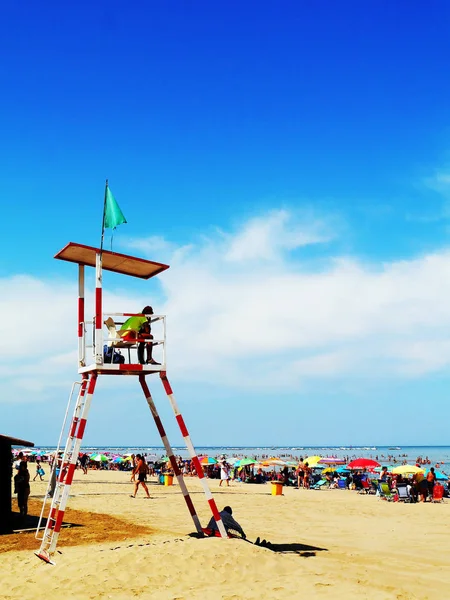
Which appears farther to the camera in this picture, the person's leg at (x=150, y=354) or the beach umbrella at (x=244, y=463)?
the beach umbrella at (x=244, y=463)

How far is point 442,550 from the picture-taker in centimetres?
1415

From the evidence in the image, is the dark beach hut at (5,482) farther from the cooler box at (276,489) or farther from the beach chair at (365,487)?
the beach chair at (365,487)

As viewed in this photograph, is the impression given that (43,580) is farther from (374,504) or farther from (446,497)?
(446,497)

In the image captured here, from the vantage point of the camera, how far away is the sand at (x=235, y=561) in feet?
31.9

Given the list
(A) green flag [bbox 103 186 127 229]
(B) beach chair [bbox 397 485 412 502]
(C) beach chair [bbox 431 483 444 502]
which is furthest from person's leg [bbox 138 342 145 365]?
(C) beach chair [bbox 431 483 444 502]

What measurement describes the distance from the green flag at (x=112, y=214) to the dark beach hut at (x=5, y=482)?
6659 mm

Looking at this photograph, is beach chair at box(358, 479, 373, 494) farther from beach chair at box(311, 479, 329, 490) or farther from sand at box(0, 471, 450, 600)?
sand at box(0, 471, 450, 600)

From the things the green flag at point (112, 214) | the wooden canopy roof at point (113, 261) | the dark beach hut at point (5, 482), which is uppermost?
the green flag at point (112, 214)

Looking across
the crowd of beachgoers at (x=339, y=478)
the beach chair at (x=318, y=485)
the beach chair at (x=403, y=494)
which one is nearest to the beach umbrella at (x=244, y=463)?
the crowd of beachgoers at (x=339, y=478)

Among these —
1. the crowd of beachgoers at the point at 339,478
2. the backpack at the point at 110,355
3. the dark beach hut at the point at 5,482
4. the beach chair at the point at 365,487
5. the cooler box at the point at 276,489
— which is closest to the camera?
the backpack at the point at 110,355

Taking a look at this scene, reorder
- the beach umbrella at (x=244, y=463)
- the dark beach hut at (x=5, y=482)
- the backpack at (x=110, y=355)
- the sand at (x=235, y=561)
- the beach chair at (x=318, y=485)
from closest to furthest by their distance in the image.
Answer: the sand at (x=235, y=561) → the backpack at (x=110, y=355) → the dark beach hut at (x=5, y=482) → the beach chair at (x=318, y=485) → the beach umbrella at (x=244, y=463)

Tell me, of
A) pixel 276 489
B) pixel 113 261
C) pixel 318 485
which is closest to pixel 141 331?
pixel 113 261

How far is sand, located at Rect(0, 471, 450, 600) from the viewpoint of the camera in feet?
31.9

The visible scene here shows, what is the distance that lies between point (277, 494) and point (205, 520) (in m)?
11.0
